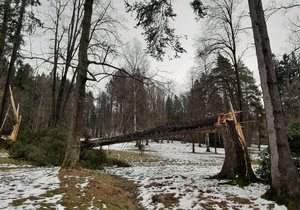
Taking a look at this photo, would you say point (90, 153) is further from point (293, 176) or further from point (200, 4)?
point (293, 176)

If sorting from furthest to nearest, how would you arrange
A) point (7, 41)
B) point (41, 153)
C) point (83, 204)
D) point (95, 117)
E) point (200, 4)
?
1. point (95, 117)
2. point (7, 41)
3. point (41, 153)
4. point (200, 4)
5. point (83, 204)

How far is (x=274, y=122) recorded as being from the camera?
691 cm

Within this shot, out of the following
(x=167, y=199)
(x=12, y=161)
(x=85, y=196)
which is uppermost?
(x=12, y=161)

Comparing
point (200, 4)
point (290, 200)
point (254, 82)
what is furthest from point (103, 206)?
point (254, 82)

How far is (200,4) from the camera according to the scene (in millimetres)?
9188

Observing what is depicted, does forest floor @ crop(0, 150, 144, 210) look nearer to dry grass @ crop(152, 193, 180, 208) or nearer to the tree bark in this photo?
dry grass @ crop(152, 193, 180, 208)

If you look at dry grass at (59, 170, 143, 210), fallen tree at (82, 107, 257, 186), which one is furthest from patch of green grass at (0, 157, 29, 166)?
fallen tree at (82, 107, 257, 186)

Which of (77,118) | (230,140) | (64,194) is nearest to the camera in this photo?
(64,194)

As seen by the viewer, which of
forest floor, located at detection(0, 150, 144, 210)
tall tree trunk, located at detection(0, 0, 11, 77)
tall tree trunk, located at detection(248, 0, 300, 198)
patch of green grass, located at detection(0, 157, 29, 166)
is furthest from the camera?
tall tree trunk, located at detection(0, 0, 11, 77)

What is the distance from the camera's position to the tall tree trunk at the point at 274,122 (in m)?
6.51

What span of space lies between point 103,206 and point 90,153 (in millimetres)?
8312

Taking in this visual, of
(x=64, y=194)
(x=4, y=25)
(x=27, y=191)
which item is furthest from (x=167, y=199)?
(x=4, y=25)

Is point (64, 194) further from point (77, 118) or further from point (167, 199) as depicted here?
point (77, 118)

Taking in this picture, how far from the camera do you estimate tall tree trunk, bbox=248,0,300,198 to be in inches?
256
